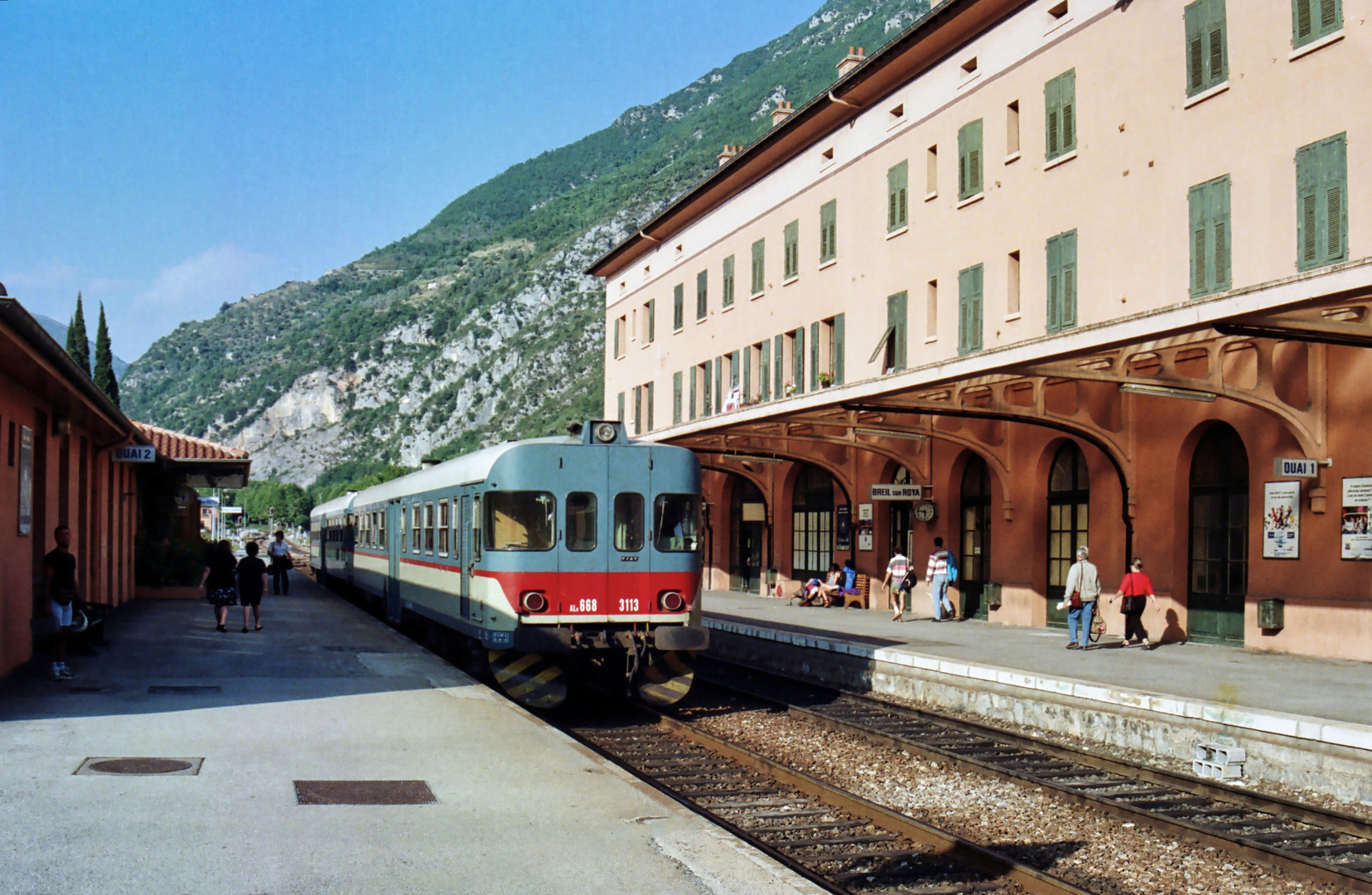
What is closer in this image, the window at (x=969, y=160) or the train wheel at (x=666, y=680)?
the train wheel at (x=666, y=680)

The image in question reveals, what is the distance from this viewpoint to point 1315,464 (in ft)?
52.9

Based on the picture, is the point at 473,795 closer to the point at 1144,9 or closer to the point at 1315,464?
the point at 1315,464

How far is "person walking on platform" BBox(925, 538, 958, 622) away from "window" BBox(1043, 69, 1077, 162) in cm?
680

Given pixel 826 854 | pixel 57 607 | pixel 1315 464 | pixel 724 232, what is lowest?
pixel 826 854

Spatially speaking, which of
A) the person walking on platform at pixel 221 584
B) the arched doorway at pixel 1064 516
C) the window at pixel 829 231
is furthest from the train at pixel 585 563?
the window at pixel 829 231

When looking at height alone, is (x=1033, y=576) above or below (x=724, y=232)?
below

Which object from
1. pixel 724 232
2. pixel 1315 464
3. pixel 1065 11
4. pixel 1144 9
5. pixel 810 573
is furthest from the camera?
pixel 724 232

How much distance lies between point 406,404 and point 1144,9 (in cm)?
15278

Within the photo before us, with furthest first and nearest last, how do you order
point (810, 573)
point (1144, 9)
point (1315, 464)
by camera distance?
point (810, 573)
point (1144, 9)
point (1315, 464)

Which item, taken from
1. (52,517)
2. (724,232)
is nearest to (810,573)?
(724,232)

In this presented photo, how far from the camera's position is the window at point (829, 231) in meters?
30.0

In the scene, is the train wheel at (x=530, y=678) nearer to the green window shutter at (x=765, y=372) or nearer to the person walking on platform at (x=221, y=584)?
the person walking on platform at (x=221, y=584)

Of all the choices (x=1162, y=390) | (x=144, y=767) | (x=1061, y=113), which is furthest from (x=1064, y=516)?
(x=144, y=767)

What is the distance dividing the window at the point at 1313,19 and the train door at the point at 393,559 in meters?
13.7
